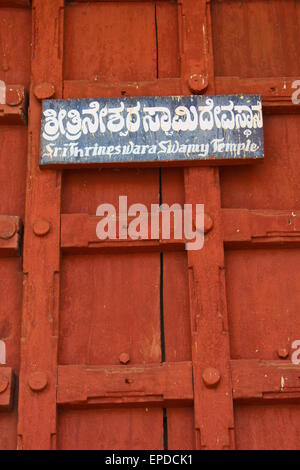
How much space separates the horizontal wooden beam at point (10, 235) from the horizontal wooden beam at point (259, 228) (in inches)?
57.1

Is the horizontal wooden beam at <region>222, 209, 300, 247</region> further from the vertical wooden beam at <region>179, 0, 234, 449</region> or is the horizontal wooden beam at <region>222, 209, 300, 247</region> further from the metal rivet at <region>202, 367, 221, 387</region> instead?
the metal rivet at <region>202, 367, 221, 387</region>

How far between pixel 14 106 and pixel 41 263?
127 cm

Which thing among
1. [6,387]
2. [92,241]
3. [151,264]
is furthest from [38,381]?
[151,264]

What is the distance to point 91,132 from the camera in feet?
19.4

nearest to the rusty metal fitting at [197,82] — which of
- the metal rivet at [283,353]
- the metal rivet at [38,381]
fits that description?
the metal rivet at [283,353]

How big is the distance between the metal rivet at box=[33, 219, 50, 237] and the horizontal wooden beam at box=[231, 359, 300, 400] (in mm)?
1572

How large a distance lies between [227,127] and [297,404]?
204 centimetres

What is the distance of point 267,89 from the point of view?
6.19 m

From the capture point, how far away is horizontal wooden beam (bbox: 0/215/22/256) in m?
5.65

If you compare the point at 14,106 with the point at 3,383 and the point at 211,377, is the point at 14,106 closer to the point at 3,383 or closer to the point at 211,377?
the point at 3,383

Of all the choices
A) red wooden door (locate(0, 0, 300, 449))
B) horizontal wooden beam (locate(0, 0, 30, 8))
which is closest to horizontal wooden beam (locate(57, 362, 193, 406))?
red wooden door (locate(0, 0, 300, 449))

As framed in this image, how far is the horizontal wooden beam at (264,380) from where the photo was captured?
5.31 m
